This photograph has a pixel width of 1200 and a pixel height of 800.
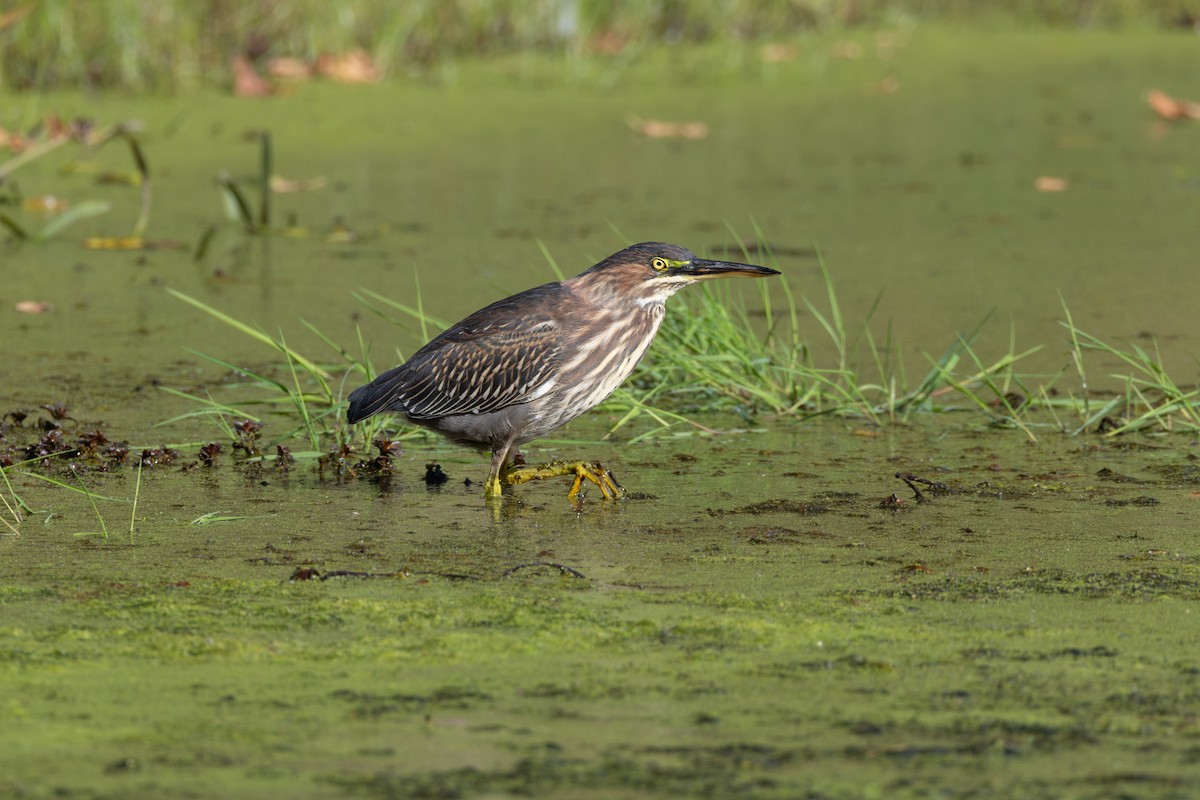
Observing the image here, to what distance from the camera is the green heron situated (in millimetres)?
4629

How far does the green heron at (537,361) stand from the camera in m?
4.63

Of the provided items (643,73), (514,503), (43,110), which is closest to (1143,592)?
(514,503)

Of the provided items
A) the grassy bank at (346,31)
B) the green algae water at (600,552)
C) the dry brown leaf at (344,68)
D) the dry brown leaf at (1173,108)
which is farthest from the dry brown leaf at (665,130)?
the dry brown leaf at (1173,108)

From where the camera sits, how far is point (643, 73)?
11234 mm

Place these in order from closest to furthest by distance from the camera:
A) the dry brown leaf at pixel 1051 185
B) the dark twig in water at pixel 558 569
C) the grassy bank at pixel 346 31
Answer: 1. the dark twig in water at pixel 558 569
2. the dry brown leaf at pixel 1051 185
3. the grassy bank at pixel 346 31

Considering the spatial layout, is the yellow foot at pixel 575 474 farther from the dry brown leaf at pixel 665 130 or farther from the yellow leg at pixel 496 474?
the dry brown leaf at pixel 665 130

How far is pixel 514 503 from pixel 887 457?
1.18 m

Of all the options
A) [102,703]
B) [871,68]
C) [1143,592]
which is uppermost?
[102,703]

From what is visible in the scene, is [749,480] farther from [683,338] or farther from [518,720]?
[518,720]

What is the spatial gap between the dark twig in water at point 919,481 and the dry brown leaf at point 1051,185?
15.6ft

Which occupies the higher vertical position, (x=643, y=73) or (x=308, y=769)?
(x=308, y=769)

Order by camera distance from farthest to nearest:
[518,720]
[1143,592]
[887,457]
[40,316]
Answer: [40,316] < [887,457] < [1143,592] < [518,720]

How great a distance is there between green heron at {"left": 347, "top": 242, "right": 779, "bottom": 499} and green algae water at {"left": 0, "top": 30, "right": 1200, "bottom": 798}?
0.68 feet

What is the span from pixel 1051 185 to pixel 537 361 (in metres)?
5.25
